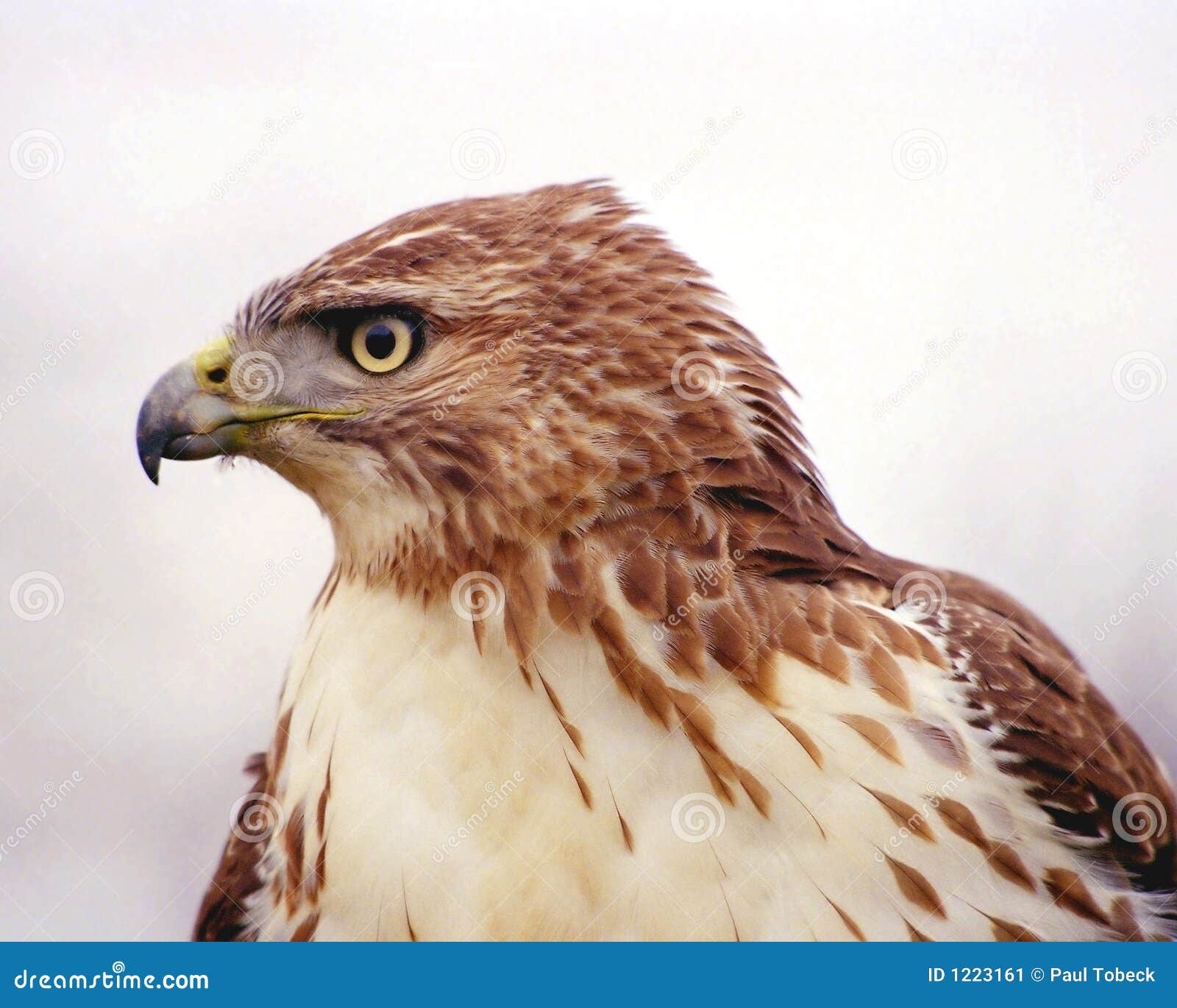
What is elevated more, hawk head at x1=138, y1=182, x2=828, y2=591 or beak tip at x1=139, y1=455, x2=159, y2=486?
hawk head at x1=138, y1=182, x2=828, y2=591

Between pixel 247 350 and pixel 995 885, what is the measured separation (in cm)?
91

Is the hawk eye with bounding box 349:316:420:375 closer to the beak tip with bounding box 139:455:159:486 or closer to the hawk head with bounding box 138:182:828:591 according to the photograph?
the hawk head with bounding box 138:182:828:591

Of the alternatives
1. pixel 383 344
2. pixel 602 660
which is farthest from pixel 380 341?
pixel 602 660

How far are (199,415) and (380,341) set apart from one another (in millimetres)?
207

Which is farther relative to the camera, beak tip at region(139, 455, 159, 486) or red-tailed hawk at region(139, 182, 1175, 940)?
beak tip at region(139, 455, 159, 486)

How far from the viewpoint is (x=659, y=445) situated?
1121 millimetres

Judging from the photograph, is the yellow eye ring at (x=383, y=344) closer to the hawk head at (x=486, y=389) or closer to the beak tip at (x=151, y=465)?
the hawk head at (x=486, y=389)

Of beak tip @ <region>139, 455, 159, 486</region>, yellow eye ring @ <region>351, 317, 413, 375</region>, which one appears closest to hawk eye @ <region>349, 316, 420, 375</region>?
yellow eye ring @ <region>351, 317, 413, 375</region>

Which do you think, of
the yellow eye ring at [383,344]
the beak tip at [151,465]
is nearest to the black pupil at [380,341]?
the yellow eye ring at [383,344]

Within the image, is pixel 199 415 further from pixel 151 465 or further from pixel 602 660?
pixel 602 660

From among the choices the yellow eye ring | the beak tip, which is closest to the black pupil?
the yellow eye ring

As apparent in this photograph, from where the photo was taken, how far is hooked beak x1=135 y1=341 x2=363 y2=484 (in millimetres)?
1185
